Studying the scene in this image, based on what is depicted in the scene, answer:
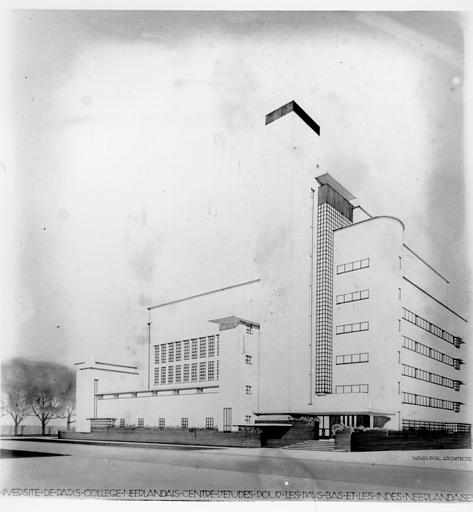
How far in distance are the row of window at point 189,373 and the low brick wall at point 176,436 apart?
0.89 ft

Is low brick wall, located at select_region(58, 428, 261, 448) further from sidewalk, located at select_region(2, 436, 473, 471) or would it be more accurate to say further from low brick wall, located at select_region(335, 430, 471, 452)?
low brick wall, located at select_region(335, 430, 471, 452)

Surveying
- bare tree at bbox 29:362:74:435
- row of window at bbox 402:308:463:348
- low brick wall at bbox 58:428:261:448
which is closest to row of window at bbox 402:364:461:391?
row of window at bbox 402:308:463:348

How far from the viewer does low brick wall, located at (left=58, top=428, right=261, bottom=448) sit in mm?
3961

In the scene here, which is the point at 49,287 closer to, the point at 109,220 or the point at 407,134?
the point at 109,220

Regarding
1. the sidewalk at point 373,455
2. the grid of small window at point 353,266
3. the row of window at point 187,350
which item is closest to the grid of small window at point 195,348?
the row of window at point 187,350

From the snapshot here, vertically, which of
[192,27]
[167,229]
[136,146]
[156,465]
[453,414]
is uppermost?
[192,27]

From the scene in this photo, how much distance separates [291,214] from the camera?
4.06m

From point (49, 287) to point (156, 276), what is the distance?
0.60 meters

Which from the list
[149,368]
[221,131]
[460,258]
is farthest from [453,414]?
[221,131]

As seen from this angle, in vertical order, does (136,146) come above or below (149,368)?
above

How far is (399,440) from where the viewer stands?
153 inches

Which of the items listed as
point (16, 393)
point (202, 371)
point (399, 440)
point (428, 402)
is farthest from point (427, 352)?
point (16, 393)

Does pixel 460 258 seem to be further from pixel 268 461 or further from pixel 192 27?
pixel 192 27

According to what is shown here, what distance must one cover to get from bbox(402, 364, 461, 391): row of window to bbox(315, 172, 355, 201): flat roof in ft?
3.18
